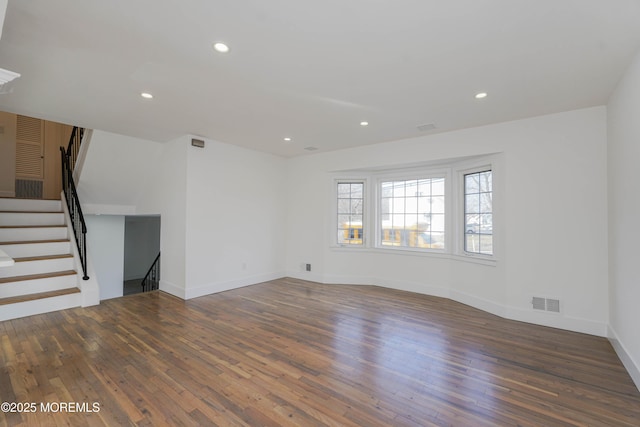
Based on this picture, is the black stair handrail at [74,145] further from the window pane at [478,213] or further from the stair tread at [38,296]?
the window pane at [478,213]

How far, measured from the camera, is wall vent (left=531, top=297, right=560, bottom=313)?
11.6 feet

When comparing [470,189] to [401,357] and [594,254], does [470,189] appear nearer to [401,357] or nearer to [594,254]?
[594,254]

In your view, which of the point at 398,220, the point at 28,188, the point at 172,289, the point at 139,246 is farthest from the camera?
the point at 139,246

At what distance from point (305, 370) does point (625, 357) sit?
2945 millimetres

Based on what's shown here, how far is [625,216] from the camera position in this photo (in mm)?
2615

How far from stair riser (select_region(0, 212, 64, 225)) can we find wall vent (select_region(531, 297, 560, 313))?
757 centimetres

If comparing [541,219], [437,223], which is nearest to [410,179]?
[437,223]

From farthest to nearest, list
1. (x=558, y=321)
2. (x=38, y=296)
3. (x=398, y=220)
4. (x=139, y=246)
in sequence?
1. (x=139, y=246)
2. (x=398, y=220)
3. (x=38, y=296)
4. (x=558, y=321)

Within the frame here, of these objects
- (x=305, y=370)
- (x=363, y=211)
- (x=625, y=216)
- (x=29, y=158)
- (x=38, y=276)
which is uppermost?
(x=29, y=158)

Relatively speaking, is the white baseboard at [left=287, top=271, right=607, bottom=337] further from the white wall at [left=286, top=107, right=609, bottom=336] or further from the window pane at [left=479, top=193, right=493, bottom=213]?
the window pane at [left=479, top=193, right=493, bottom=213]

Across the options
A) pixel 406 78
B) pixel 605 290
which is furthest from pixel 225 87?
pixel 605 290

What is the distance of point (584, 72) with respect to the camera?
102 inches

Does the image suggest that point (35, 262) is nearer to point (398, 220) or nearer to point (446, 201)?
point (398, 220)

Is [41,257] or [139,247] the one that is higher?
[41,257]
